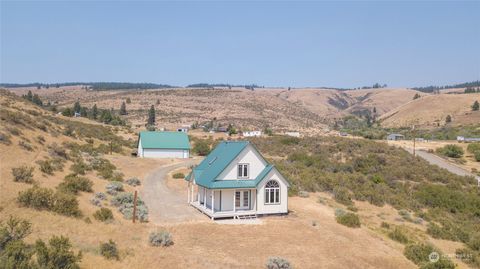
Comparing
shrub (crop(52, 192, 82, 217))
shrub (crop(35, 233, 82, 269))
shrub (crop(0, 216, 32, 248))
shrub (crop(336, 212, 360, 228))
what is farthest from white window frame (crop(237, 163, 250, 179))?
shrub (crop(35, 233, 82, 269))

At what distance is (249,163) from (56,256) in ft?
50.4

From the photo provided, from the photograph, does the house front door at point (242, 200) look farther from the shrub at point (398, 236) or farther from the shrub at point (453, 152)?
the shrub at point (453, 152)

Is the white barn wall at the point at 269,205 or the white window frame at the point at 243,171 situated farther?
the white window frame at the point at 243,171

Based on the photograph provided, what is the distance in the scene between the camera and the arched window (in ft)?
91.2

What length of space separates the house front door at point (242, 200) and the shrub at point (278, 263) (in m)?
8.85

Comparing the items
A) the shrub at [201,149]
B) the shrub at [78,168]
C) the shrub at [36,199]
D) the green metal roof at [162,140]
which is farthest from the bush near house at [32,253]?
the shrub at [201,149]

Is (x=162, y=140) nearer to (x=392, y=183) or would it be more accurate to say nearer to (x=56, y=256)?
(x=392, y=183)

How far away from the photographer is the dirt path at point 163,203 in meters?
26.3

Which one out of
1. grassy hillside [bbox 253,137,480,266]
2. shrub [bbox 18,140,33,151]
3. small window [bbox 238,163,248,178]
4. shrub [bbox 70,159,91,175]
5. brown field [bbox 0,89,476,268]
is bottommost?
grassy hillside [bbox 253,137,480,266]

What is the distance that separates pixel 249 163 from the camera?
2819 cm

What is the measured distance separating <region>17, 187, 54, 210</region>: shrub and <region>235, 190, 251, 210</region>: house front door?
11267mm

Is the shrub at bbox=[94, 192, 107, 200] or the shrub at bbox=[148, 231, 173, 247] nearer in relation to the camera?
the shrub at bbox=[148, 231, 173, 247]

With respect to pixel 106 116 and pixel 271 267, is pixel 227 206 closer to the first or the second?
pixel 271 267

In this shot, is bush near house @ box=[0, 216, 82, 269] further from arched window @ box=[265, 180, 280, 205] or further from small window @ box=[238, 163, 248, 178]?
arched window @ box=[265, 180, 280, 205]
